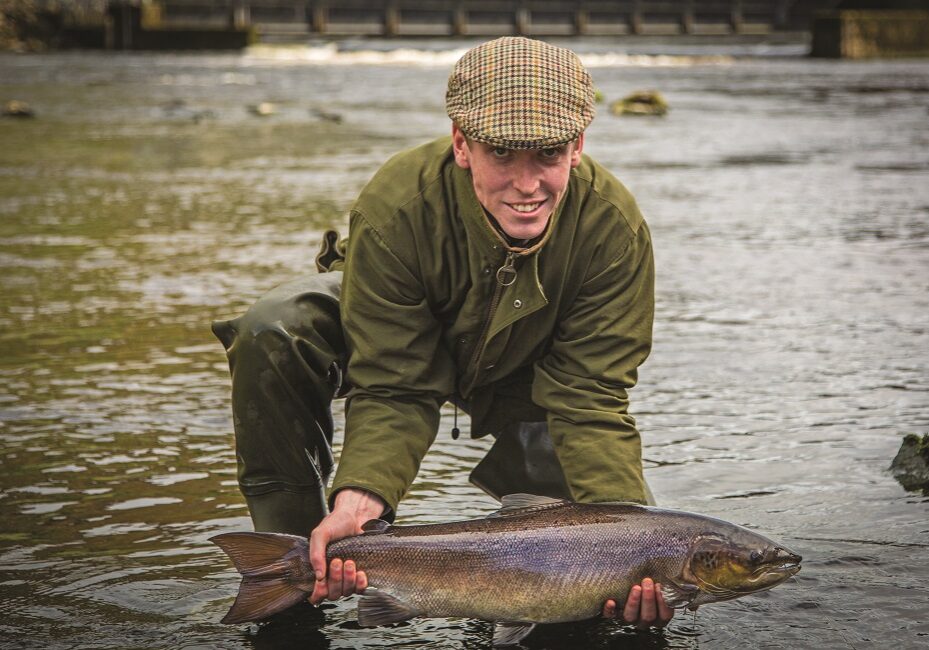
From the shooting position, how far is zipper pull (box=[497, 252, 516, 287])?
3877 mm

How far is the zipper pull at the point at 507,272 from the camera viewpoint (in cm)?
388

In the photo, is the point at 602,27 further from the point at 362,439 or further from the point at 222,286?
the point at 362,439

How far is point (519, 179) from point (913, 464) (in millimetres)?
2203

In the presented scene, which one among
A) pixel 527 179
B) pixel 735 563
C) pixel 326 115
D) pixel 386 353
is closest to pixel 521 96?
pixel 527 179

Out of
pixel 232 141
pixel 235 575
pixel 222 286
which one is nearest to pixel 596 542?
pixel 235 575

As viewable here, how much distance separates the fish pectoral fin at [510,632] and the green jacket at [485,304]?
1.45ft

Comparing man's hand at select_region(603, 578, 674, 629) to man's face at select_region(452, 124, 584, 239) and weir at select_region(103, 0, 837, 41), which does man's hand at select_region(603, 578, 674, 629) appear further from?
weir at select_region(103, 0, 837, 41)

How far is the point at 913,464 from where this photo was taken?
5215 mm

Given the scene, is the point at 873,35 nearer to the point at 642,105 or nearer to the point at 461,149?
the point at 642,105

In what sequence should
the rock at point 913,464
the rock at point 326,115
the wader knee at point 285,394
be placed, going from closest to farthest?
1. the wader knee at point 285,394
2. the rock at point 913,464
3. the rock at point 326,115

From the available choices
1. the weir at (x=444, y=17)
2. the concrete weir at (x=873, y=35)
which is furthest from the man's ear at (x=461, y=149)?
the weir at (x=444, y=17)

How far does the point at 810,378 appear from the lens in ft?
21.7

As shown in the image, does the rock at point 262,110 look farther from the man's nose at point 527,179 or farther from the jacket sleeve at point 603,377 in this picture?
the man's nose at point 527,179

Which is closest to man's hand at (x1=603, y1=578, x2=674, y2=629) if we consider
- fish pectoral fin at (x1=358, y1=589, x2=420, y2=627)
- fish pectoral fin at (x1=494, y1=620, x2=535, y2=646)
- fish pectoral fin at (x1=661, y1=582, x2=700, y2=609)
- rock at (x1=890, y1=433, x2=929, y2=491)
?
fish pectoral fin at (x1=661, y1=582, x2=700, y2=609)
